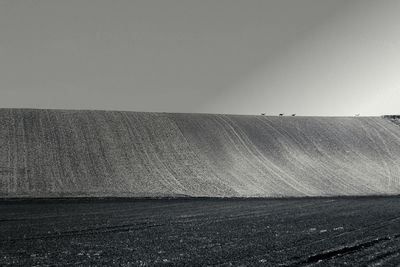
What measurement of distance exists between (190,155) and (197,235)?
2524 centimetres

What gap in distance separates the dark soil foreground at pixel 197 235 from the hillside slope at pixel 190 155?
8824mm

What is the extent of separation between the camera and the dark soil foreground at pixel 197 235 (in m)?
11.6

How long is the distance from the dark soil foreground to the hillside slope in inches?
347

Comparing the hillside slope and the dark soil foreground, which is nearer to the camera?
the dark soil foreground

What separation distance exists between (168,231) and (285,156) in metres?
27.4

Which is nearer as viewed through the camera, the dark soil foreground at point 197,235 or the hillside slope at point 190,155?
the dark soil foreground at point 197,235

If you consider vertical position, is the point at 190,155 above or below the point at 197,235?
below

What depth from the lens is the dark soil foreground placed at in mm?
11648

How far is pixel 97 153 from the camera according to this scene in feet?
127

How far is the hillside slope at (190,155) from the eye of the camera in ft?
109

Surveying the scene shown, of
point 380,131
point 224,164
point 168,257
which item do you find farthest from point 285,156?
point 168,257

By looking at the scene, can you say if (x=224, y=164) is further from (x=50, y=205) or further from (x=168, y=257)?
(x=168, y=257)

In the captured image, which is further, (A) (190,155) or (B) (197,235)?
(A) (190,155)

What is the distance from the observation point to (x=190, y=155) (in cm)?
4031
